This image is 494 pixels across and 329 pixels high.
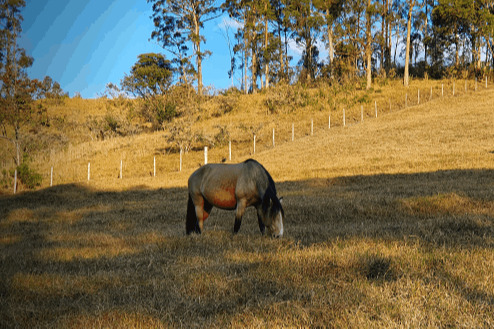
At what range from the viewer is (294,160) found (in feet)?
85.0

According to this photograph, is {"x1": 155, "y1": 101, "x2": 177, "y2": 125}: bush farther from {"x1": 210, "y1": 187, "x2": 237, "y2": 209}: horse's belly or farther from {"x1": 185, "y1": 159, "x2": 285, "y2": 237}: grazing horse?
{"x1": 210, "y1": 187, "x2": 237, "y2": 209}: horse's belly

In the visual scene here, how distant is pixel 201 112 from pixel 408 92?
87.4ft

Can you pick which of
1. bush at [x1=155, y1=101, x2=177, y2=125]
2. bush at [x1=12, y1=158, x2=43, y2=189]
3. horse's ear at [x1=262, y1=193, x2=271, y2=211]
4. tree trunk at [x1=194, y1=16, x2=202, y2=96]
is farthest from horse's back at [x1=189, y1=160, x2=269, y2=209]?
tree trunk at [x1=194, y1=16, x2=202, y2=96]

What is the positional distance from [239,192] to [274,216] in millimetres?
888

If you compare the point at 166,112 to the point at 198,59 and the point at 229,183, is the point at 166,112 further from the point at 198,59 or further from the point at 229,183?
the point at 229,183

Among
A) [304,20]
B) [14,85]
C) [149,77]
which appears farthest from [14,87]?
[304,20]

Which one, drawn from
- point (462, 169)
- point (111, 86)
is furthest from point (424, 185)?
point (111, 86)

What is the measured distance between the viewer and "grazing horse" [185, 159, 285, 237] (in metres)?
7.82

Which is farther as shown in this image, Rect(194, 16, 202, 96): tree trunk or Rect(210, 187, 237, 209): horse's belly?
Rect(194, 16, 202, 96): tree trunk

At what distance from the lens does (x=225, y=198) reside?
8375 millimetres

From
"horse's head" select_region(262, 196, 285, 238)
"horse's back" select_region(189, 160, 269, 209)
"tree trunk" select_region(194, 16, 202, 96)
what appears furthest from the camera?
"tree trunk" select_region(194, 16, 202, 96)

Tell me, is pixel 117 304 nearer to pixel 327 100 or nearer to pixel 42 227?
pixel 42 227

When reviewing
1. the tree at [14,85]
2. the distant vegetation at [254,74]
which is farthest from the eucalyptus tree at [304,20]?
the tree at [14,85]

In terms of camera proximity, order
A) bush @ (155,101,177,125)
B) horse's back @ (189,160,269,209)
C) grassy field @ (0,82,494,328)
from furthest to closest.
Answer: bush @ (155,101,177,125), horse's back @ (189,160,269,209), grassy field @ (0,82,494,328)
